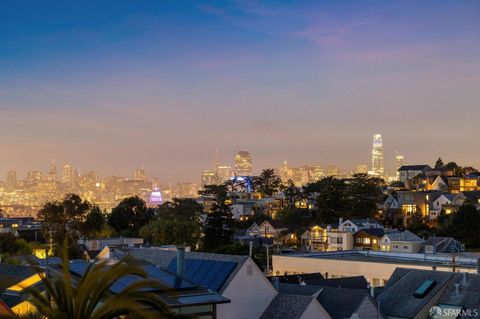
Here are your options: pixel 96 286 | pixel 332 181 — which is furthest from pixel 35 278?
pixel 332 181

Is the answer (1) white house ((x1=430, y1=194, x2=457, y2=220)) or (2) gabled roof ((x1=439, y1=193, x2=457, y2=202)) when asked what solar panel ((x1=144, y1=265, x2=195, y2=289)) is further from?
(2) gabled roof ((x1=439, y1=193, x2=457, y2=202))

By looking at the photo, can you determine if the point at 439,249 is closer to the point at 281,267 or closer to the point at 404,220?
the point at 281,267

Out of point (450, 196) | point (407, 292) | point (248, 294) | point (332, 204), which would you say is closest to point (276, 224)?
point (332, 204)

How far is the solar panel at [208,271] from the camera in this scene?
27411mm

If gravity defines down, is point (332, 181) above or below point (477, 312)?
above

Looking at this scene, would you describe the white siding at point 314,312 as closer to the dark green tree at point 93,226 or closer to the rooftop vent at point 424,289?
the rooftop vent at point 424,289

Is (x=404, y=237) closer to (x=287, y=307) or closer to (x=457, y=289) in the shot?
(x=457, y=289)

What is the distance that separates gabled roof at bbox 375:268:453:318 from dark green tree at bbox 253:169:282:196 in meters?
145

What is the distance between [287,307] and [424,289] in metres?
9.99

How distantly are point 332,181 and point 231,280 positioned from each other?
88979 mm

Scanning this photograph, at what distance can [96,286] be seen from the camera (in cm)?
1280

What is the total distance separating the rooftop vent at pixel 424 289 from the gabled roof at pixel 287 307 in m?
9.31

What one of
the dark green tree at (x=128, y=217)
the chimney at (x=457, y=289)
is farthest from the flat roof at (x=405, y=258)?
the dark green tree at (x=128, y=217)

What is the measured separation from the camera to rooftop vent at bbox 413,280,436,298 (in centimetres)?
3468
